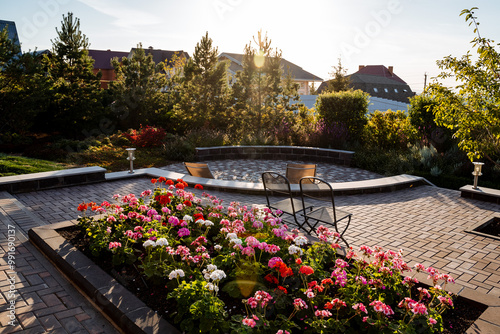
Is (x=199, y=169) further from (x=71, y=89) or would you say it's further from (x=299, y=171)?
(x=71, y=89)

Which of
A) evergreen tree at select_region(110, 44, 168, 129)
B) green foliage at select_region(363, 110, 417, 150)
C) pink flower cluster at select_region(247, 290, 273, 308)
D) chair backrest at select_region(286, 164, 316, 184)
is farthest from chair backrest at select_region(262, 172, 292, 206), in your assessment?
evergreen tree at select_region(110, 44, 168, 129)

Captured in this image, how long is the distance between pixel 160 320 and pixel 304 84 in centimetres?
4496

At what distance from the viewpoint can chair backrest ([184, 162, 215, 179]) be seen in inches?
318

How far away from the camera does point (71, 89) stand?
16.1m

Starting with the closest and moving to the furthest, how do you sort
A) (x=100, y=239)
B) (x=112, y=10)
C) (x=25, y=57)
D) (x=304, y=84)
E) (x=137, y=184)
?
1. (x=100, y=239)
2. (x=112, y=10)
3. (x=137, y=184)
4. (x=25, y=57)
5. (x=304, y=84)

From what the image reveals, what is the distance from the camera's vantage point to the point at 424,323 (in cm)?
262

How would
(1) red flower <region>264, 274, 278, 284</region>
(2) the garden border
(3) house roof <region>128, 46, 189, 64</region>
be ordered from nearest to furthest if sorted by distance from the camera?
(2) the garden border < (1) red flower <region>264, 274, 278, 284</region> < (3) house roof <region>128, 46, 189, 64</region>

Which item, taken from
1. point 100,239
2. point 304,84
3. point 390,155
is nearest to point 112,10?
point 100,239

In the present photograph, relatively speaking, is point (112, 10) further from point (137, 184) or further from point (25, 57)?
point (25, 57)

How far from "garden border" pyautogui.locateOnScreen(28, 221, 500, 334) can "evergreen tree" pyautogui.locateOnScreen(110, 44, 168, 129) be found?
14.0m

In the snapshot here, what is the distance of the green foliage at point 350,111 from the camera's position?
1280 cm

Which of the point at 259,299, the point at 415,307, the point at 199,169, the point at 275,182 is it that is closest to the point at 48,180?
the point at 199,169

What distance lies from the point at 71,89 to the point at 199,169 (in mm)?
11033

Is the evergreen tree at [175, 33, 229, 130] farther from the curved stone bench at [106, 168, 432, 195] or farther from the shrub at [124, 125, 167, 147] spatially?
the curved stone bench at [106, 168, 432, 195]
